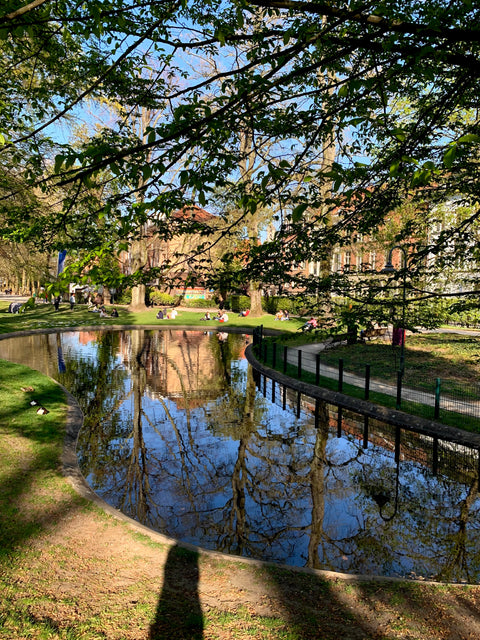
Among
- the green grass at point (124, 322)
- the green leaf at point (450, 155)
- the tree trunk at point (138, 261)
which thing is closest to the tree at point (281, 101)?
the green leaf at point (450, 155)

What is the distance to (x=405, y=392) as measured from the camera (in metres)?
13.5

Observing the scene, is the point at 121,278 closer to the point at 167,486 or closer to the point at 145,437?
the point at 167,486

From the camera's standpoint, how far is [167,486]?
7559 millimetres

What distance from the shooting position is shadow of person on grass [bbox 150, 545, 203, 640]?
389 centimetres

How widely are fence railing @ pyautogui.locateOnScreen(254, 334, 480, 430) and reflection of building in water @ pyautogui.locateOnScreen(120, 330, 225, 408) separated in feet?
9.16

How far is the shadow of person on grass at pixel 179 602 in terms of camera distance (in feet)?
12.8

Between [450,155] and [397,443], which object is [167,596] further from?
[397,443]

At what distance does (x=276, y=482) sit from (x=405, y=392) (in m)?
7.13

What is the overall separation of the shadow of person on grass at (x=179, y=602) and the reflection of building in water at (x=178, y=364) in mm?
7722

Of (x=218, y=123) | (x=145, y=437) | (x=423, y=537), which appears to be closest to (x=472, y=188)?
(x=218, y=123)

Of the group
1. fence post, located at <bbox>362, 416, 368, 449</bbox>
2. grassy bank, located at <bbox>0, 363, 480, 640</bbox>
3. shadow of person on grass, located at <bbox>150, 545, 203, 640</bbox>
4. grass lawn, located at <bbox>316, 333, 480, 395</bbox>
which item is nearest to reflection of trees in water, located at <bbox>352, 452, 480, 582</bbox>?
grassy bank, located at <bbox>0, 363, 480, 640</bbox>

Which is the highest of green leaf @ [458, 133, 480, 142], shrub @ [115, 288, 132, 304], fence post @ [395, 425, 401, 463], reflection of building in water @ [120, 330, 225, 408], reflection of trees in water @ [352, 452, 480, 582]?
green leaf @ [458, 133, 480, 142]

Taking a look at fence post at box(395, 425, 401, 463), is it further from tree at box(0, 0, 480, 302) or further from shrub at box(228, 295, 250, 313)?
shrub at box(228, 295, 250, 313)

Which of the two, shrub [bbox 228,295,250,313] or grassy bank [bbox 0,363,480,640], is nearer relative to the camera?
grassy bank [bbox 0,363,480,640]
